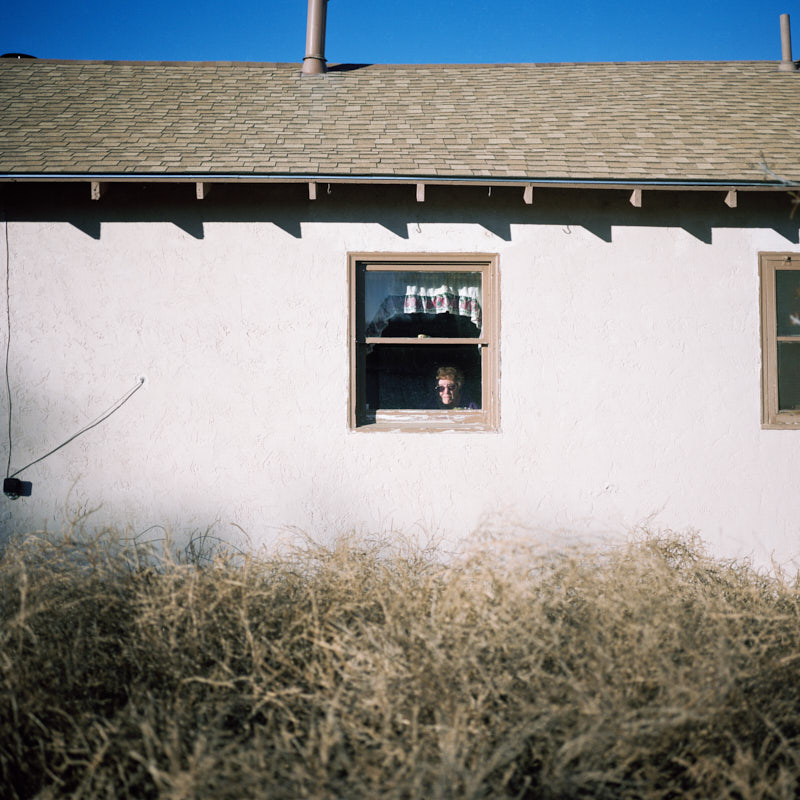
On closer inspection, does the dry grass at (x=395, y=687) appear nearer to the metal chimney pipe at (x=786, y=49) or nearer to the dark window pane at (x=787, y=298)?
the dark window pane at (x=787, y=298)

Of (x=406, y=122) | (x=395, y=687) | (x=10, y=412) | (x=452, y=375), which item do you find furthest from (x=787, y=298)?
(x=10, y=412)

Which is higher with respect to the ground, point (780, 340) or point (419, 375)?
point (780, 340)

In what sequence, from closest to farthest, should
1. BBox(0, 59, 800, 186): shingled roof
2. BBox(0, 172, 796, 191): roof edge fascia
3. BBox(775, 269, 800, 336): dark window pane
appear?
BBox(0, 172, 796, 191): roof edge fascia → BBox(0, 59, 800, 186): shingled roof → BBox(775, 269, 800, 336): dark window pane

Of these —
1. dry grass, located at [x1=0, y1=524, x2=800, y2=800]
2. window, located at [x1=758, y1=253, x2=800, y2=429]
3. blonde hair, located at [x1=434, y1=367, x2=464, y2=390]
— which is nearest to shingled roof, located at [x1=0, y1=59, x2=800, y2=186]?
window, located at [x1=758, y1=253, x2=800, y2=429]

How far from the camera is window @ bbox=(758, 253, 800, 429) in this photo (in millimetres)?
5582

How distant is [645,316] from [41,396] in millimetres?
4832

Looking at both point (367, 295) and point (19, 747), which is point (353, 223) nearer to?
point (367, 295)

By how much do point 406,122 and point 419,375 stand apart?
245 centimetres

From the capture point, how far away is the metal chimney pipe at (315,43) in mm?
7809

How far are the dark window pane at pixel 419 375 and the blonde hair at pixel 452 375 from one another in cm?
2

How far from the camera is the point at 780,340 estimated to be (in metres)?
5.66

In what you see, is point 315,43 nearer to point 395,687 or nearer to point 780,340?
point 780,340

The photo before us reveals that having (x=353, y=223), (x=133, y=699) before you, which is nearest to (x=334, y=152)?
(x=353, y=223)

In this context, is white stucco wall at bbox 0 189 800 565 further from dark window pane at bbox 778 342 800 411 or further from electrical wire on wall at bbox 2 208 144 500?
dark window pane at bbox 778 342 800 411
